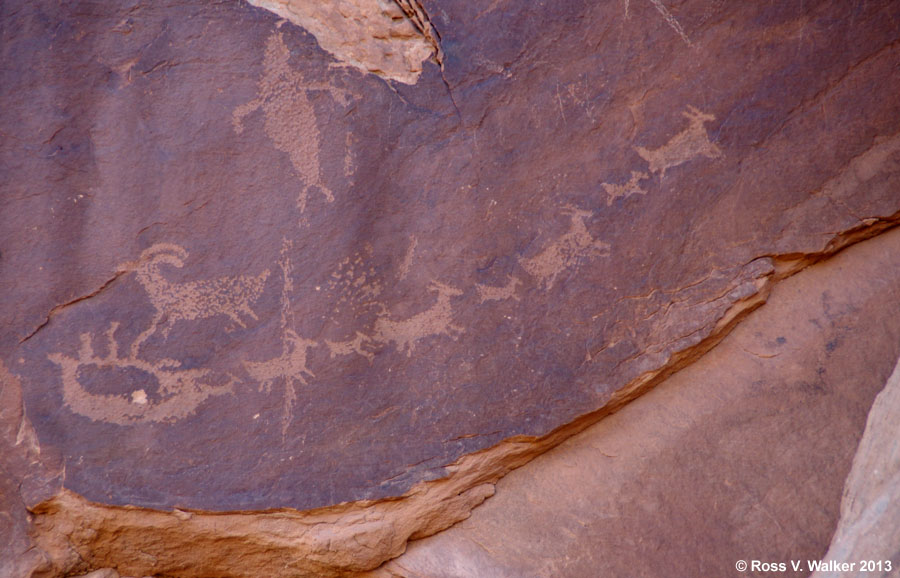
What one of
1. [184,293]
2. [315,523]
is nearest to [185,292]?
[184,293]

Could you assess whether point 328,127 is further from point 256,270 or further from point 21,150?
point 21,150

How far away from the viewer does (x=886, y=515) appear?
1.55 meters

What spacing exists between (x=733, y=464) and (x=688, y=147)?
79 centimetres

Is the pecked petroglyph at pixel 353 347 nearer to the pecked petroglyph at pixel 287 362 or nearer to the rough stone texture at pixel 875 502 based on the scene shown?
the pecked petroglyph at pixel 287 362

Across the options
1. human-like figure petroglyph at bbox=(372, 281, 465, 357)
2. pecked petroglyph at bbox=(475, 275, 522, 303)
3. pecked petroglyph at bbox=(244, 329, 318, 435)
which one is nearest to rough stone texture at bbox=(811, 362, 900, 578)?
pecked petroglyph at bbox=(475, 275, 522, 303)

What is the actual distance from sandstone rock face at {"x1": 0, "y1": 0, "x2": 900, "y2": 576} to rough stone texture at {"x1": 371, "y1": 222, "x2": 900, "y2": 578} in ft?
0.37

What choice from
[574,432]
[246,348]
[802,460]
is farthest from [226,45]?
[802,460]

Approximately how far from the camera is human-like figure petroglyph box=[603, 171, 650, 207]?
5.46 ft

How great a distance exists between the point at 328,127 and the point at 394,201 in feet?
0.80

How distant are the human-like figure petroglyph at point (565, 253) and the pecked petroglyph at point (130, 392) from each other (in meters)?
0.87

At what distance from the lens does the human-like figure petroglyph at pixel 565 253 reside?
1.67 metres

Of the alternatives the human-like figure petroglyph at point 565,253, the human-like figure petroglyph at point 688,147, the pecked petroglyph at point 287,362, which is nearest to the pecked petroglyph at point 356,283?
the pecked petroglyph at point 287,362

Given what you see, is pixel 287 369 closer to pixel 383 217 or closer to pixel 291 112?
pixel 383 217

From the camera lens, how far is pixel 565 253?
168 centimetres
